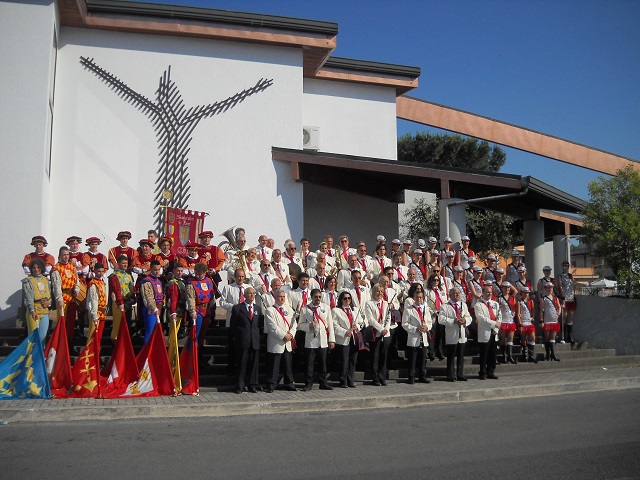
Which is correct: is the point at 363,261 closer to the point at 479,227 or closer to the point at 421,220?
the point at 421,220

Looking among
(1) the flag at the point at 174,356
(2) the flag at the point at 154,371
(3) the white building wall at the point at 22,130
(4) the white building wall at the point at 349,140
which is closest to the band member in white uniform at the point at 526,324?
(1) the flag at the point at 174,356

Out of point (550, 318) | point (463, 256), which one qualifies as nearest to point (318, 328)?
point (463, 256)

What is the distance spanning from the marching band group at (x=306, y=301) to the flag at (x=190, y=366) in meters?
0.43

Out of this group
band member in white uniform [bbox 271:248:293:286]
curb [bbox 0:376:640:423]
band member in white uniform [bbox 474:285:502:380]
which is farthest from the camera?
band member in white uniform [bbox 271:248:293:286]

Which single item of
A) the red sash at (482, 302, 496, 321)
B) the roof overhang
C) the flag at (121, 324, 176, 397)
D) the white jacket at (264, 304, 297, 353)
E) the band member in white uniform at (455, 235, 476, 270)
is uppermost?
the roof overhang

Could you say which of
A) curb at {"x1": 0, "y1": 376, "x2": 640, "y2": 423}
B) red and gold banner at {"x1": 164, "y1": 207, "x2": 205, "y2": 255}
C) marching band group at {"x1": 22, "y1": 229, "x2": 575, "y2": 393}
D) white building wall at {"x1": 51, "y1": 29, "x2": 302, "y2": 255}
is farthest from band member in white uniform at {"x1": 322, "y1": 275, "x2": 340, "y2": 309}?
white building wall at {"x1": 51, "y1": 29, "x2": 302, "y2": 255}

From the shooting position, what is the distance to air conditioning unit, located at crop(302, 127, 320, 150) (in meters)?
20.6

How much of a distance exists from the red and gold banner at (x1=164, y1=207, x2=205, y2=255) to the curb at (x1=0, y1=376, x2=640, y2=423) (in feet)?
20.5

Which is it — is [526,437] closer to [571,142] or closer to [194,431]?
[194,431]

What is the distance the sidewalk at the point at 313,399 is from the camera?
31.6 ft

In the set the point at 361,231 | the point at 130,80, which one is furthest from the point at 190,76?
the point at 361,231

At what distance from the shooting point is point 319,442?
8047 mm

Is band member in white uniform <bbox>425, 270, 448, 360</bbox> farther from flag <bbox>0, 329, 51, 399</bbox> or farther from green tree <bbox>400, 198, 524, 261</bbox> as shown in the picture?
green tree <bbox>400, 198, 524, 261</bbox>

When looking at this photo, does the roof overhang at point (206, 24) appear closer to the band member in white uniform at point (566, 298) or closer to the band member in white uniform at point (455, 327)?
the band member in white uniform at point (566, 298)
